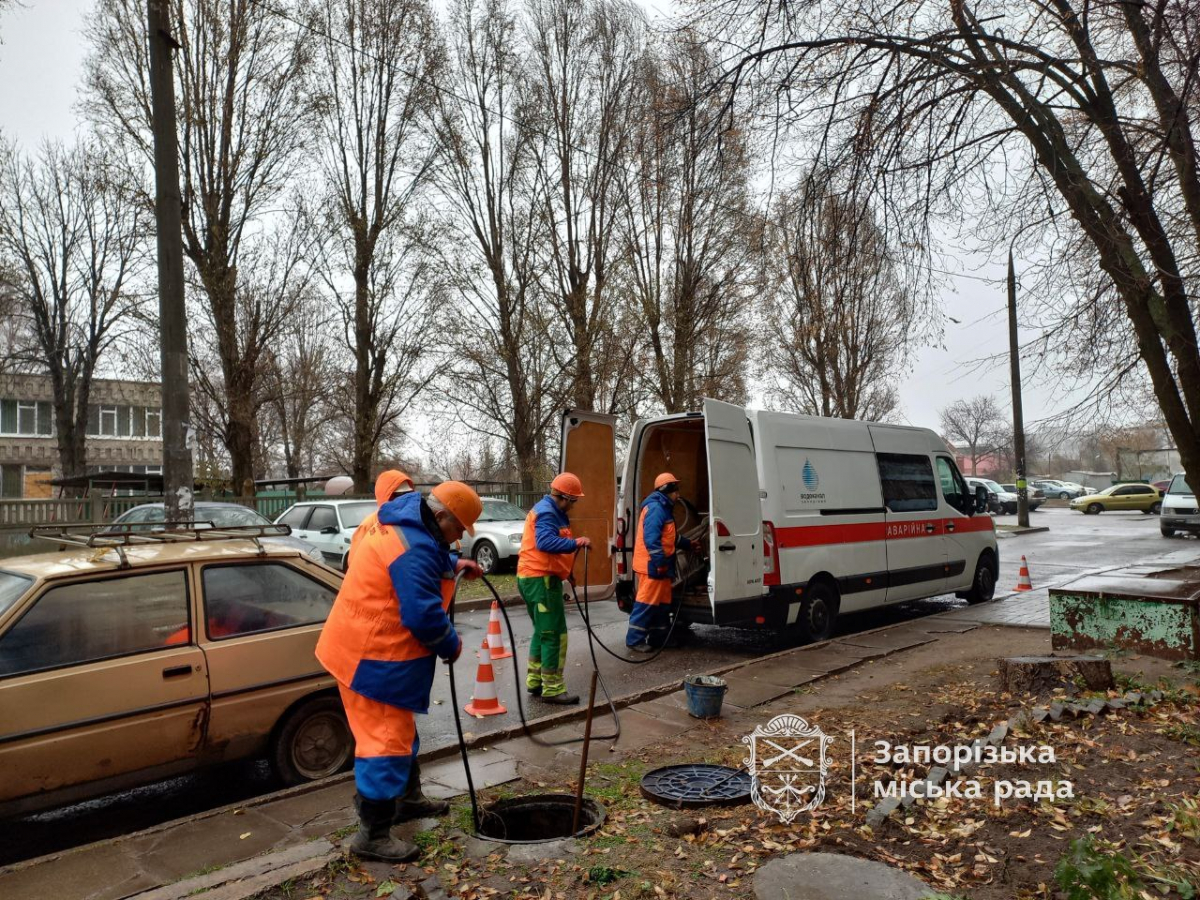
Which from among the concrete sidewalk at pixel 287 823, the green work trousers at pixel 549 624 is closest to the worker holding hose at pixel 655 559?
the concrete sidewalk at pixel 287 823

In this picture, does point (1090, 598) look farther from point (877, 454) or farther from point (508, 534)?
point (508, 534)

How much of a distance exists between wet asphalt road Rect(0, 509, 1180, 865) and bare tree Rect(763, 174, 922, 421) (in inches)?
154

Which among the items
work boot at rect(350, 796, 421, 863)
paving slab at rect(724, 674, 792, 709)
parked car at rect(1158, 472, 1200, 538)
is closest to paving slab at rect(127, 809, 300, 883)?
work boot at rect(350, 796, 421, 863)

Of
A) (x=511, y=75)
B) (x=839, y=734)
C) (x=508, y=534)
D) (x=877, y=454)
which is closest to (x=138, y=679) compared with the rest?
(x=839, y=734)

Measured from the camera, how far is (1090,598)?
23.8 feet

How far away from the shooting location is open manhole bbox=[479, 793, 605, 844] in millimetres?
4180

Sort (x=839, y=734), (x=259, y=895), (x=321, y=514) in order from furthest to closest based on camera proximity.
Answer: (x=321, y=514) < (x=839, y=734) < (x=259, y=895)

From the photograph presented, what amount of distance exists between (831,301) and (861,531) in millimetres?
14971

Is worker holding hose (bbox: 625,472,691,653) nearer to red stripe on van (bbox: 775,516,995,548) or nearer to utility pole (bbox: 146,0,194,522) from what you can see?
red stripe on van (bbox: 775,516,995,548)

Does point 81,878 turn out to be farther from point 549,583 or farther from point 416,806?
point 549,583

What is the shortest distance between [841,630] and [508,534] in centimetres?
700

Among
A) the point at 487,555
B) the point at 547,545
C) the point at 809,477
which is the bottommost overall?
the point at 487,555

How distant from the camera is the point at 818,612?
347 inches

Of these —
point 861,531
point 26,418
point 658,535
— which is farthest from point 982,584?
point 26,418
